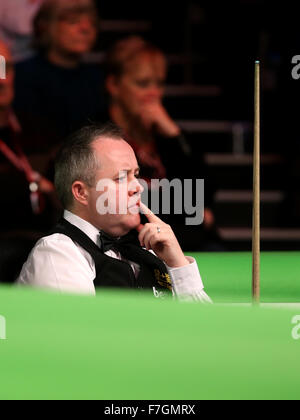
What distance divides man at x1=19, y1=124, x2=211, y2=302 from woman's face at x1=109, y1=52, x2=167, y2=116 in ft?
5.71

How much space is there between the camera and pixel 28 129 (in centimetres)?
360

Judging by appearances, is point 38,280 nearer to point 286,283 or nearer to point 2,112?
point 286,283

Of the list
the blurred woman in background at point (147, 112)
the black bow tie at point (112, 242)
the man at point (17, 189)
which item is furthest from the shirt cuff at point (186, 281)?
the blurred woman in background at point (147, 112)

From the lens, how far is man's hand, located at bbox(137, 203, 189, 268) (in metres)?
1.79

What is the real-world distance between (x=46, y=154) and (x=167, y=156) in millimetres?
450

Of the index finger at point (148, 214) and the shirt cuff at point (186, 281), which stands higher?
the index finger at point (148, 214)

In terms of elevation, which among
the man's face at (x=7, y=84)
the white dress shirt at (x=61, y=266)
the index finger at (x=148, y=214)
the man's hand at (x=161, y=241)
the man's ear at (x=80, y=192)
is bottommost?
the white dress shirt at (x=61, y=266)

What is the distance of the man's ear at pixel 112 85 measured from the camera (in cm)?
357

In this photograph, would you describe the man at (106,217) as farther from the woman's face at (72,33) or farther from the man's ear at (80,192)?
the woman's face at (72,33)

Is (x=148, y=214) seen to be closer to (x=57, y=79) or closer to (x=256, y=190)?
(x=256, y=190)

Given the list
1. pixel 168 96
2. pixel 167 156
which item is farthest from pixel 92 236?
pixel 168 96

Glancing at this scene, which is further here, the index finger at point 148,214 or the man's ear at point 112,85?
the man's ear at point 112,85

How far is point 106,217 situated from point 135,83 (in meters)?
1.83

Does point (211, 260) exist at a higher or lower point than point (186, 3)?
lower
